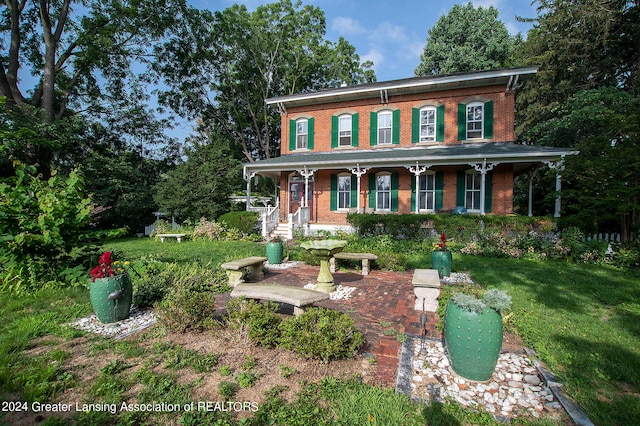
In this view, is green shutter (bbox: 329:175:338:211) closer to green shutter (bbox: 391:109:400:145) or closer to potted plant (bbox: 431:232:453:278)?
green shutter (bbox: 391:109:400:145)

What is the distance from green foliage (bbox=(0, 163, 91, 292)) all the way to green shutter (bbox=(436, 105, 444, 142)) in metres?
14.7

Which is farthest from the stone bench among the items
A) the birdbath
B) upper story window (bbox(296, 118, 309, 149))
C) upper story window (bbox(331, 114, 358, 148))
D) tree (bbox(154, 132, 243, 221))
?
upper story window (bbox(296, 118, 309, 149))

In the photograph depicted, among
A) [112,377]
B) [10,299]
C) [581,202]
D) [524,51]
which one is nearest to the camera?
[112,377]

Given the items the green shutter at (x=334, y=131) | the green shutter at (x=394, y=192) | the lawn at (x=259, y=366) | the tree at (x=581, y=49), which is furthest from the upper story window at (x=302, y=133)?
the lawn at (x=259, y=366)

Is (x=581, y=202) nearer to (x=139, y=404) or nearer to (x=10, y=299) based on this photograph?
(x=139, y=404)

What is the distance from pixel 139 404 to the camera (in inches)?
103

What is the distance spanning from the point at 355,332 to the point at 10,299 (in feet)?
19.4

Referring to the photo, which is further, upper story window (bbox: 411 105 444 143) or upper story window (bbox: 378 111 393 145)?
upper story window (bbox: 378 111 393 145)

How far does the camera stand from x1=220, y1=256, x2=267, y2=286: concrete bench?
660 centimetres

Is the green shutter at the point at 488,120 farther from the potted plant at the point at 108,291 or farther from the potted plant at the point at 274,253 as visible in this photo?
the potted plant at the point at 108,291

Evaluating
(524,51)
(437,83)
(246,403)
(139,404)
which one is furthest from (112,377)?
(524,51)

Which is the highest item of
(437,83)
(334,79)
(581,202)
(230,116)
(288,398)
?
Answer: (334,79)

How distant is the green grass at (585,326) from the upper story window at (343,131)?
10.4 meters

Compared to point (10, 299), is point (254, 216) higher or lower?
higher
